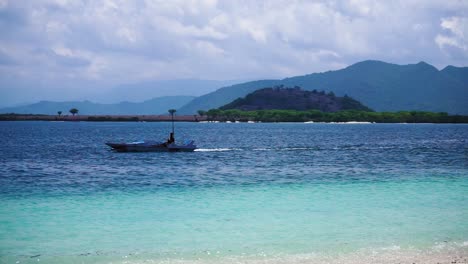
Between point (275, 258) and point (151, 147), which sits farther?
point (151, 147)

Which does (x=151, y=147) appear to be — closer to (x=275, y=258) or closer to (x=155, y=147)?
(x=155, y=147)

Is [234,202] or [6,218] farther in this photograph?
[234,202]

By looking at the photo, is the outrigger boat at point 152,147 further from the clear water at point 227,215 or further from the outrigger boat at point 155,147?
the clear water at point 227,215

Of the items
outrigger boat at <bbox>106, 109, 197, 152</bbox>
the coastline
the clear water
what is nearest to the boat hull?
outrigger boat at <bbox>106, 109, 197, 152</bbox>

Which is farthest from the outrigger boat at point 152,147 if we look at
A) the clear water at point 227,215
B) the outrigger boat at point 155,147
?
the clear water at point 227,215

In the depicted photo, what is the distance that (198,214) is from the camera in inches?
1182

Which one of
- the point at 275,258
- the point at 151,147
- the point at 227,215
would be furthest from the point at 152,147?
the point at 275,258

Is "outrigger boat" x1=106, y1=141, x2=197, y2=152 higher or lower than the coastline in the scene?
higher

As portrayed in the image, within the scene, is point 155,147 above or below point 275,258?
above

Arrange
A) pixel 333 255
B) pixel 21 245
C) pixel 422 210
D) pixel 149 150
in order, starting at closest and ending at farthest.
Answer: pixel 333 255
pixel 21 245
pixel 422 210
pixel 149 150

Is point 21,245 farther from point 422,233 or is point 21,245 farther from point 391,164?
point 391,164

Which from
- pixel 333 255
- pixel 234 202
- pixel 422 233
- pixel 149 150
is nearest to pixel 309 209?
pixel 234 202

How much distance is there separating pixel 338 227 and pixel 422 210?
723 centimetres

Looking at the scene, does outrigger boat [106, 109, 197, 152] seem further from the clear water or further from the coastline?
the coastline
